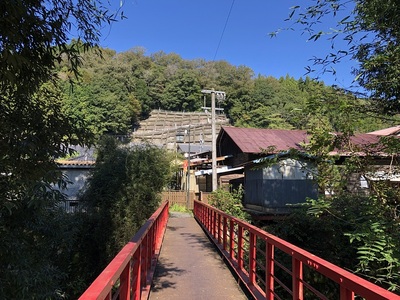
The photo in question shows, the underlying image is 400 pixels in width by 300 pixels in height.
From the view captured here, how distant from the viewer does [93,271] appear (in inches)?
436

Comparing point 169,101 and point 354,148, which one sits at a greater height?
point 169,101

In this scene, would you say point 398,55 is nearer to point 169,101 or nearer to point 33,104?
point 33,104

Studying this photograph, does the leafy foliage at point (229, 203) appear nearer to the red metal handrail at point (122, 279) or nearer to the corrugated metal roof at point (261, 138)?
the corrugated metal roof at point (261, 138)

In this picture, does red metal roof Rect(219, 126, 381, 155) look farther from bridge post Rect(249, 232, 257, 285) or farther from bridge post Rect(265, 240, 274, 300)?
bridge post Rect(265, 240, 274, 300)

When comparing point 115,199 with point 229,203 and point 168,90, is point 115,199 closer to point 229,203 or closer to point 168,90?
point 229,203

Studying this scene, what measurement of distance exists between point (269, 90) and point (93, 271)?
67.0 m

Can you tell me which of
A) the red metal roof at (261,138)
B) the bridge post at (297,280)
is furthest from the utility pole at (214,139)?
the bridge post at (297,280)

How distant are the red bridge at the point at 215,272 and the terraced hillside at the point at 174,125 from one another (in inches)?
2252

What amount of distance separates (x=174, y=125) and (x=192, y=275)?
233ft

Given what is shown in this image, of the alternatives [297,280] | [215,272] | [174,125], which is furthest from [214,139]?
[174,125]

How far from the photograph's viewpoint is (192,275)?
6.09m

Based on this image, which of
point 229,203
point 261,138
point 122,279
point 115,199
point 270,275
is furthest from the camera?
point 261,138

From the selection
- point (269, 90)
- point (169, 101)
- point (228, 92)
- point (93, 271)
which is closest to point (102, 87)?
point (169, 101)

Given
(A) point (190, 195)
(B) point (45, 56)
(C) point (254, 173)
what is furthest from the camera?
(A) point (190, 195)
